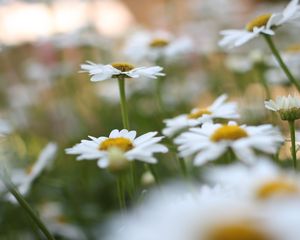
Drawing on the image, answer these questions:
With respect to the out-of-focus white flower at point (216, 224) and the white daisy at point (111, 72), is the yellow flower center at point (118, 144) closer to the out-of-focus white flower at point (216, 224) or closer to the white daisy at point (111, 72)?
the white daisy at point (111, 72)

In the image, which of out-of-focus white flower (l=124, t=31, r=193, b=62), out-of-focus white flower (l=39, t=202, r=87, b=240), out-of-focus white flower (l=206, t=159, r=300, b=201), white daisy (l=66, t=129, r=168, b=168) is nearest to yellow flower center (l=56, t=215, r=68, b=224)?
out-of-focus white flower (l=39, t=202, r=87, b=240)

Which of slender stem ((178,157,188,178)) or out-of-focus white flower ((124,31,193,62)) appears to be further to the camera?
out-of-focus white flower ((124,31,193,62))

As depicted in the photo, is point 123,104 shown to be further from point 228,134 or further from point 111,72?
point 228,134

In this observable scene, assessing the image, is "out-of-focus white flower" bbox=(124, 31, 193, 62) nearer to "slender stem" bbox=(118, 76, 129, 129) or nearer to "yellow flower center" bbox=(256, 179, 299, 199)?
"slender stem" bbox=(118, 76, 129, 129)

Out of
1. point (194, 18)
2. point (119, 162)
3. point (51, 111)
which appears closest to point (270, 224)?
point (119, 162)

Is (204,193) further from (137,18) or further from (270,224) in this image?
(137,18)

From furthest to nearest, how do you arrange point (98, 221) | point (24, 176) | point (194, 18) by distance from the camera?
point (194, 18) → point (98, 221) → point (24, 176)

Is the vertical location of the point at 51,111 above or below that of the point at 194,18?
below

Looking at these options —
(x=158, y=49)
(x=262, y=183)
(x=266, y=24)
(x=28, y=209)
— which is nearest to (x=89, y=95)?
(x=158, y=49)
